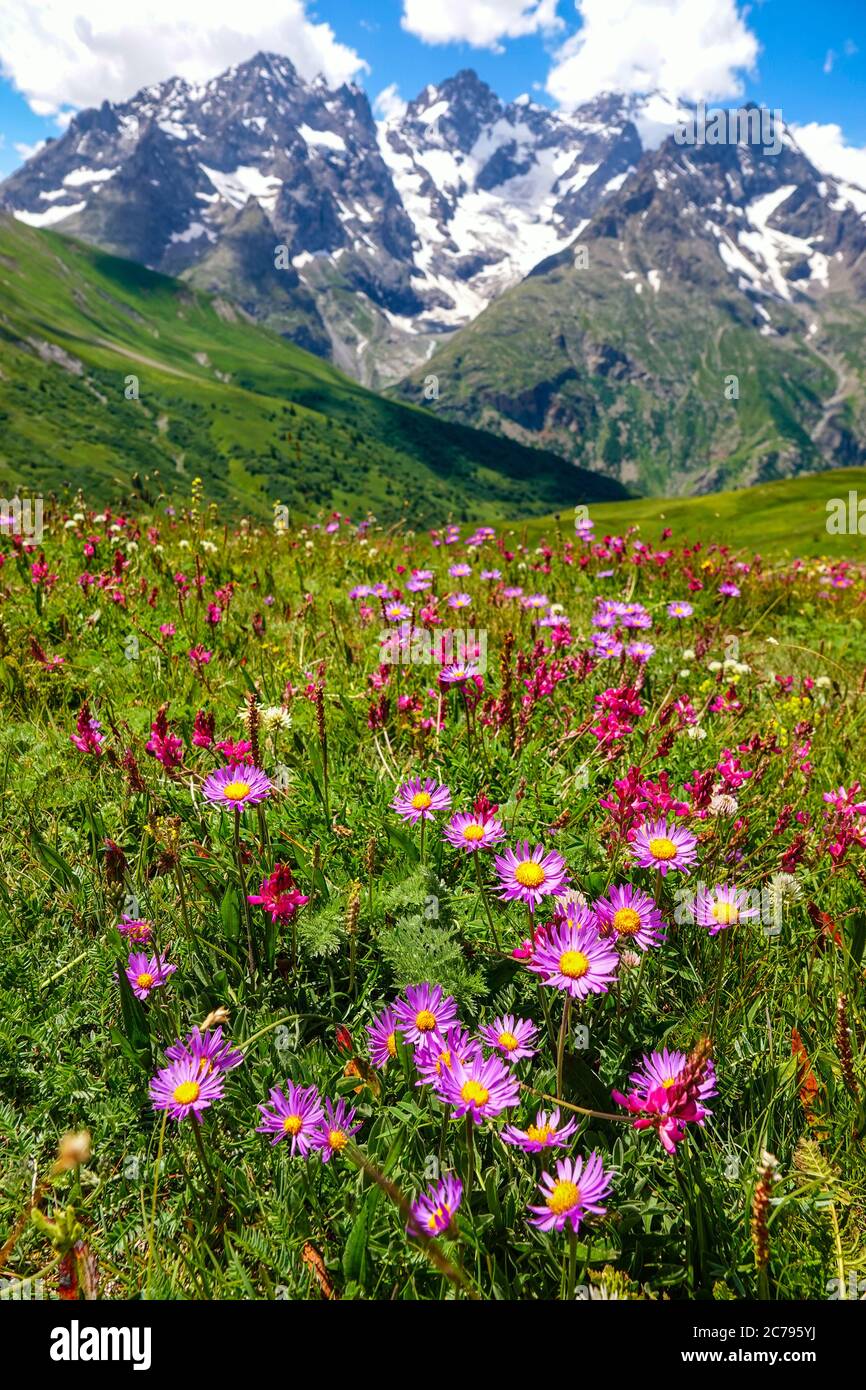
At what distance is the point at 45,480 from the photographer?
16275cm

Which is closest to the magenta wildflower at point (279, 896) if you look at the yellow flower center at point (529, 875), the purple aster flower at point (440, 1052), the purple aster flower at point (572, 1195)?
the purple aster flower at point (440, 1052)

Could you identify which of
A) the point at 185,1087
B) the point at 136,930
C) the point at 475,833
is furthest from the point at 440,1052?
the point at 136,930

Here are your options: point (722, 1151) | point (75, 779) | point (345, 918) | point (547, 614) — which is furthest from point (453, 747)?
point (547, 614)

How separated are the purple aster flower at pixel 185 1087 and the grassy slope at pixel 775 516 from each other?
128ft

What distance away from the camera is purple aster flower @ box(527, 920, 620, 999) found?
2053 millimetres

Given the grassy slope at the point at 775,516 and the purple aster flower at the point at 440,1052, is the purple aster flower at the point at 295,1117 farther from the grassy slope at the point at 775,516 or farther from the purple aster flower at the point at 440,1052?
the grassy slope at the point at 775,516

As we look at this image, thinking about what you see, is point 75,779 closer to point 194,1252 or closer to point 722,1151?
point 194,1252

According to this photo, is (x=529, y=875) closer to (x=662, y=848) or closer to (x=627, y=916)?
(x=627, y=916)

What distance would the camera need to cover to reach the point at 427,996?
2.24 metres

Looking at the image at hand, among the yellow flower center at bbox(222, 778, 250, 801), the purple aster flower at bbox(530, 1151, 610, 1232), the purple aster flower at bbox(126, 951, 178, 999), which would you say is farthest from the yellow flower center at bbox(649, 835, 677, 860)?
the purple aster flower at bbox(126, 951, 178, 999)

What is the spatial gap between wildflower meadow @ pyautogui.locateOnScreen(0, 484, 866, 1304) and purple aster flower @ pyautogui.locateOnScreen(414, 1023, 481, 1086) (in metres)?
0.01

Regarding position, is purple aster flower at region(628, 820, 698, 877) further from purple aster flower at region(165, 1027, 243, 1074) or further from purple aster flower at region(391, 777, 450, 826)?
purple aster flower at region(165, 1027, 243, 1074)

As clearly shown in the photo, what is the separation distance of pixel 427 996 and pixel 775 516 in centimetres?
6123

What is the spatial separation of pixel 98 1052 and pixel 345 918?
96cm
